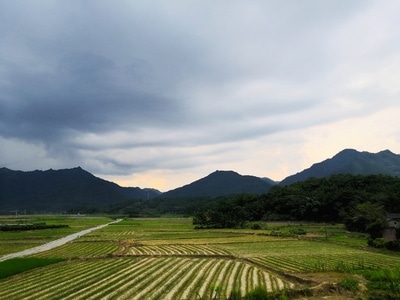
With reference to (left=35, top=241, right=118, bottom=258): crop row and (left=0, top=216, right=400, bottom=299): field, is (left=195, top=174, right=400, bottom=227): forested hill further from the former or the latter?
(left=0, top=216, right=400, bottom=299): field

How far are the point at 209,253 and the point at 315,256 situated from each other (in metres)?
12.0

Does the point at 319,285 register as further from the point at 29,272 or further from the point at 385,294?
the point at 29,272

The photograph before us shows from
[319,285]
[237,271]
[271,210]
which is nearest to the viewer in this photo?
[319,285]

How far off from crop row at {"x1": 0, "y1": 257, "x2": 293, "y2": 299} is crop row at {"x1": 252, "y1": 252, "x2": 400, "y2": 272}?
8.18 feet

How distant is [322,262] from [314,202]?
69.8m

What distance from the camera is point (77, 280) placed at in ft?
84.5

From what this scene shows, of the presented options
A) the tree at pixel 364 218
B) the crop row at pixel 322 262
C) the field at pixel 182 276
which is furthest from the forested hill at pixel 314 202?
the field at pixel 182 276

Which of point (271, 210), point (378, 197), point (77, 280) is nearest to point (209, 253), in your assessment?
point (77, 280)

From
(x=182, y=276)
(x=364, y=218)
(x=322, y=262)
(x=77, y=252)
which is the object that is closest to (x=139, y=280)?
(x=182, y=276)

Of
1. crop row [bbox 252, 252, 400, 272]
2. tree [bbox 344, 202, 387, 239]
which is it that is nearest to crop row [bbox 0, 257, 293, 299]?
crop row [bbox 252, 252, 400, 272]

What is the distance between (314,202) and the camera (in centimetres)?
10131

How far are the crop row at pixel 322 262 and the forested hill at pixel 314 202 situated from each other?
1971 inches

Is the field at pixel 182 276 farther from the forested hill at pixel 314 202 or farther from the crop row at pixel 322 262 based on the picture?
the forested hill at pixel 314 202

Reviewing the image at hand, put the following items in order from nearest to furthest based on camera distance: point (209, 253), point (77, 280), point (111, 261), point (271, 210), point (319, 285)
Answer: point (319, 285) → point (77, 280) → point (111, 261) → point (209, 253) → point (271, 210)
